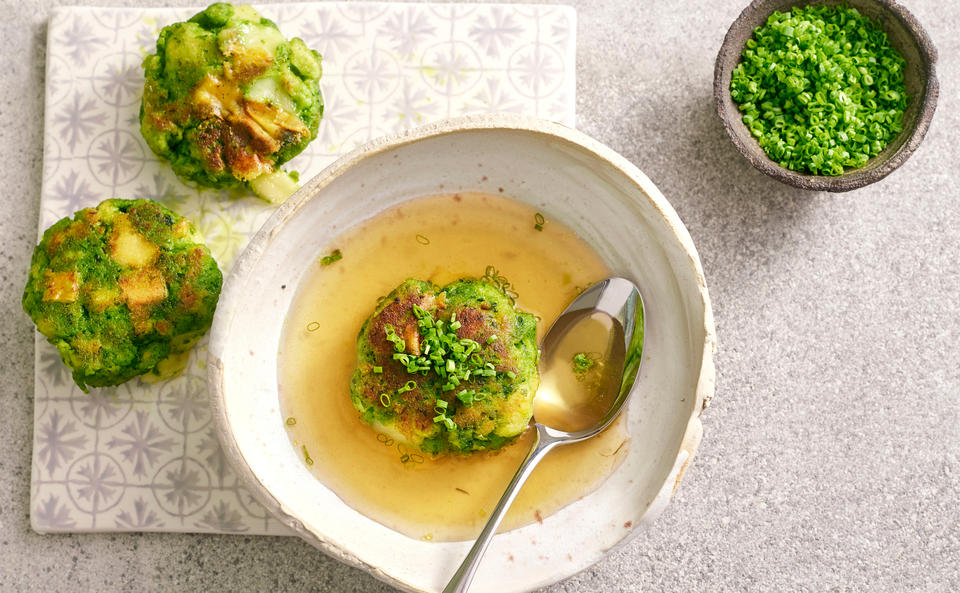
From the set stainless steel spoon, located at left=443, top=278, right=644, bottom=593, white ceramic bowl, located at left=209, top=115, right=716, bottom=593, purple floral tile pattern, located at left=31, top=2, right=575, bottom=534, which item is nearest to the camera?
white ceramic bowl, located at left=209, top=115, right=716, bottom=593

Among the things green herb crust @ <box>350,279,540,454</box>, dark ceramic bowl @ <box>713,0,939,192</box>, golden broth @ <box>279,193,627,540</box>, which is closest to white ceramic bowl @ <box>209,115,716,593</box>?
golden broth @ <box>279,193,627,540</box>

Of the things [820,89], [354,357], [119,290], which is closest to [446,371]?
[354,357]

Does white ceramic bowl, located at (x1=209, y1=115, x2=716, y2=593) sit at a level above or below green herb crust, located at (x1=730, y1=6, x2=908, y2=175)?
below

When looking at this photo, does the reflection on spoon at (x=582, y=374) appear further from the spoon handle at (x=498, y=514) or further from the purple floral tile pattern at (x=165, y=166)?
the purple floral tile pattern at (x=165, y=166)

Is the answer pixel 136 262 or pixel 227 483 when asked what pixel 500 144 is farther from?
pixel 227 483

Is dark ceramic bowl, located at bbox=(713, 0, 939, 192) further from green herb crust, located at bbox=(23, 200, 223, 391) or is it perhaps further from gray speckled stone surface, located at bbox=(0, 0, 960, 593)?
green herb crust, located at bbox=(23, 200, 223, 391)

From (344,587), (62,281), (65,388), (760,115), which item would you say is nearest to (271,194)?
(62,281)
